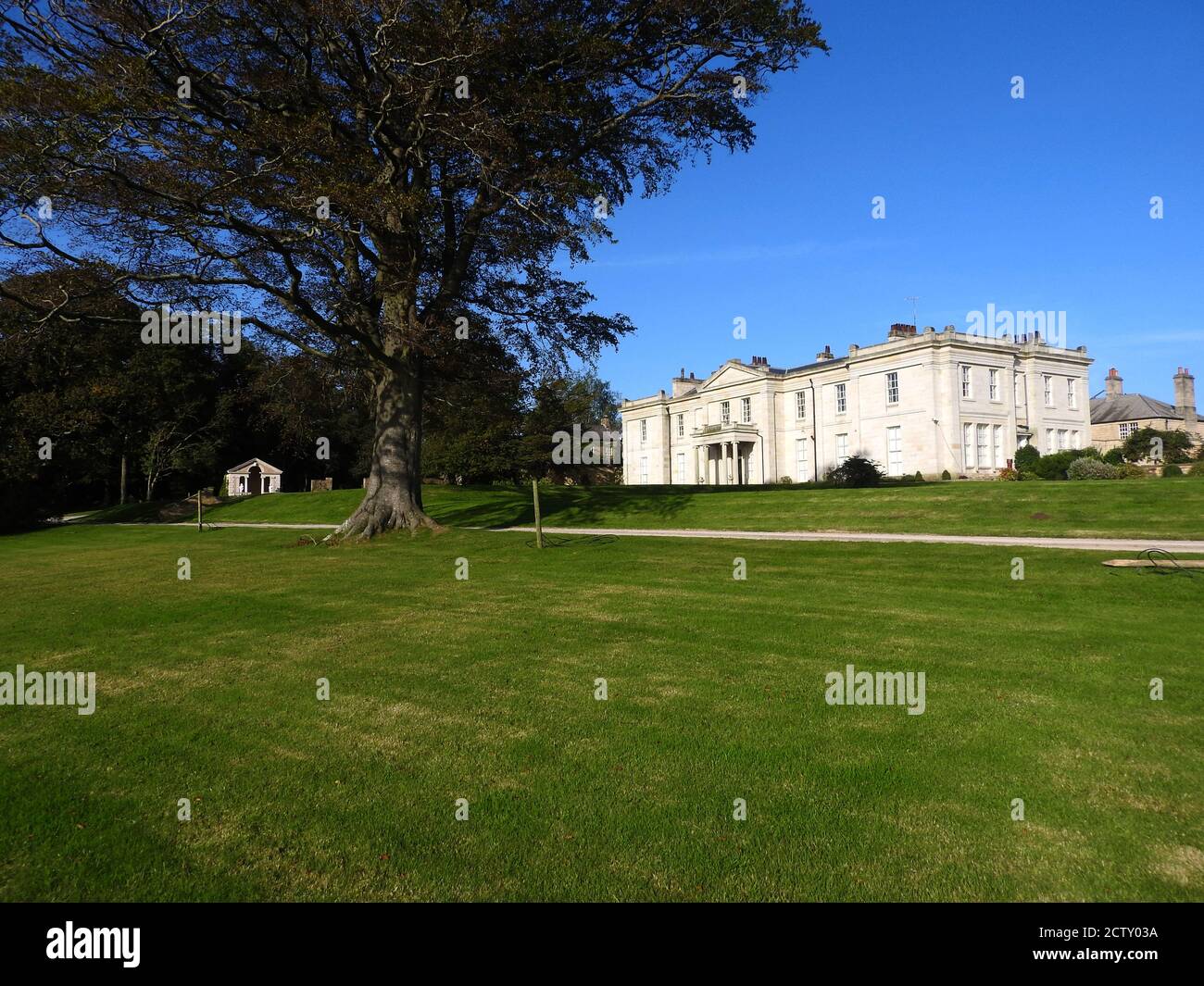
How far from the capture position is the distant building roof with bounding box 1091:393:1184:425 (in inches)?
2510

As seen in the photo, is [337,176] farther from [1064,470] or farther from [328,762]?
[1064,470]

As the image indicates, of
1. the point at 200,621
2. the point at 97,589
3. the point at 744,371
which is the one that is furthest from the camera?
the point at 744,371

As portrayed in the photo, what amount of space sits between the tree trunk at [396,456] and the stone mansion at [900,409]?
129 ft

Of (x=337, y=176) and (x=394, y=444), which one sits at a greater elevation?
(x=337, y=176)

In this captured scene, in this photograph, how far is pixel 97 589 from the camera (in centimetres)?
1295

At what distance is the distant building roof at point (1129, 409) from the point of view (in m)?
63.8

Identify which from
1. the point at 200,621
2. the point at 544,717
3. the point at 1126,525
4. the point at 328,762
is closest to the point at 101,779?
the point at 328,762

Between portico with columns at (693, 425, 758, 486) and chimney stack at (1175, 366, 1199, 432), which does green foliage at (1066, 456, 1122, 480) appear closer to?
portico with columns at (693, 425, 758, 486)

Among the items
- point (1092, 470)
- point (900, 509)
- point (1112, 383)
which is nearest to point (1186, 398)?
point (1112, 383)

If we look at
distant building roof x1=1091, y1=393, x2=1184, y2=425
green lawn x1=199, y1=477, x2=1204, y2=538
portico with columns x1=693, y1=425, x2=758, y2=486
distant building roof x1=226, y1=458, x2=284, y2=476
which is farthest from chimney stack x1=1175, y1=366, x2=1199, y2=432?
distant building roof x1=226, y1=458, x2=284, y2=476

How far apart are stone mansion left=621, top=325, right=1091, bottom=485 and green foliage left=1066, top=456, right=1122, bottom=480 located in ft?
43.9

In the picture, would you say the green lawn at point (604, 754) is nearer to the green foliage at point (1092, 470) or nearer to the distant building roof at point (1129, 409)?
the green foliage at point (1092, 470)

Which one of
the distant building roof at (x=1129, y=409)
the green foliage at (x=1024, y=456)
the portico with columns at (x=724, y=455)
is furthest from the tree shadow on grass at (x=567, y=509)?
the distant building roof at (x=1129, y=409)
